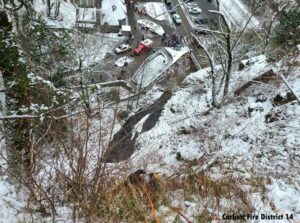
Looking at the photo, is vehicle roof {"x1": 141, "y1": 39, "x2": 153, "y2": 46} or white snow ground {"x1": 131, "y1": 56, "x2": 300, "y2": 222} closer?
white snow ground {"x1": 131, "y1": 56, "x2": 300, "y2": 222}

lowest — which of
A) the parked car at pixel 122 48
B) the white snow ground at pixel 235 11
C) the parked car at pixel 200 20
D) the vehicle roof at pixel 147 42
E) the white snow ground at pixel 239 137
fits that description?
the white snow ground at pixel 239 137

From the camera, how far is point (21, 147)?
30.5 ft

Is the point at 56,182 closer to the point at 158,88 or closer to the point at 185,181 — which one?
the point at 185,181

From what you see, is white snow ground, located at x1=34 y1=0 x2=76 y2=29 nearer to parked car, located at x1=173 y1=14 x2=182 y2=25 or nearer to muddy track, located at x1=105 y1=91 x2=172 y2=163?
parked car, located at x1=173 y1=14 x2=182 y2=25

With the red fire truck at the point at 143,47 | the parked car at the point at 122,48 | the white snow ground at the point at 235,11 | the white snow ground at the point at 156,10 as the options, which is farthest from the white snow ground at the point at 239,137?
the white snow ground at the point at 156,10

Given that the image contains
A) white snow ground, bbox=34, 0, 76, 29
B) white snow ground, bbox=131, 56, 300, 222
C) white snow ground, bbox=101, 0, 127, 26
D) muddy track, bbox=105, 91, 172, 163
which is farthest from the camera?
white snow ground, bbox=101, 0, 127, 26

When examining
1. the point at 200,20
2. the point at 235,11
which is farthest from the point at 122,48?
the point at 235,11

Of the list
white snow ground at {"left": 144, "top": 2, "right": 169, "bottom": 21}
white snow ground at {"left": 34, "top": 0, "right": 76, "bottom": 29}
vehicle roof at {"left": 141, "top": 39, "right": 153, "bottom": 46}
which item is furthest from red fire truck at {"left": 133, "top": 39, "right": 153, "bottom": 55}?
white snow ground at {"left": 34, "top": 0, "right": 76, "bottom": 29}

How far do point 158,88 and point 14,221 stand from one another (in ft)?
52.0

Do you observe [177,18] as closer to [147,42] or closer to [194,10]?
[194,10]

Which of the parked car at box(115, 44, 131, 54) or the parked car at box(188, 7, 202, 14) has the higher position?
the parked car at box(188, 7, 202, 14)

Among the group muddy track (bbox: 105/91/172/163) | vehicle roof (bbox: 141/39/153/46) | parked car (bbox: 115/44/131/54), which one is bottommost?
muddy track (bbox: 105/91/172/163)

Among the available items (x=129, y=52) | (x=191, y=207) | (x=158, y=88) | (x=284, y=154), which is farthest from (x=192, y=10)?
(x=191, y=207)

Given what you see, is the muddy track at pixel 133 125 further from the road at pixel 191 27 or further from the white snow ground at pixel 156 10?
the white snow ground at pixel 156 10
